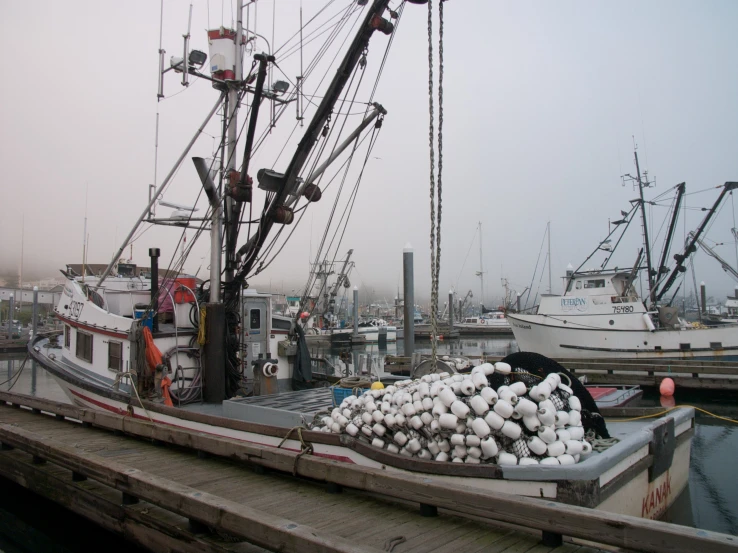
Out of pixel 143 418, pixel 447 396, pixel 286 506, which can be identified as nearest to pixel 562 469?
pixel 447 396

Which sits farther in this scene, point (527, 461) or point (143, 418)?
point (143, 418)

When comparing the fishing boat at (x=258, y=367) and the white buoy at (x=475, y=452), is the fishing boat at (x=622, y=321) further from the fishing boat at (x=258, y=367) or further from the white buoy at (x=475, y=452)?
the white buoy at (x=475, y=452)

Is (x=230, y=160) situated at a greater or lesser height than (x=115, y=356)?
greater

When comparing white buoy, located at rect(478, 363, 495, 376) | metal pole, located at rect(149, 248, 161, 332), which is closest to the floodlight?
metal pole, located at rect(149, 248, 161, 332)

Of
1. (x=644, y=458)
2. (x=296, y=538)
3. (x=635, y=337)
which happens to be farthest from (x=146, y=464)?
(x=635, y=337)

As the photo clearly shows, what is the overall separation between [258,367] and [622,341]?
734 inches

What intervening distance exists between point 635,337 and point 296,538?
22.6m

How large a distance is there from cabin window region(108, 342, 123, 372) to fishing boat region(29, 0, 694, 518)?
0.9 inches

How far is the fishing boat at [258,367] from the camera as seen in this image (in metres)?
4.44

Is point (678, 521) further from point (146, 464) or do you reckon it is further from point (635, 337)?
point (635, 337)

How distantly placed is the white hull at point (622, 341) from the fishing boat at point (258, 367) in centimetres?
1667

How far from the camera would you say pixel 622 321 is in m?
23.2

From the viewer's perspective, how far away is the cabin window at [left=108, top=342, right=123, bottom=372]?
10.1 meters

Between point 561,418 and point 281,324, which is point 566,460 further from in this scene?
point 281,324
